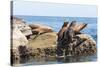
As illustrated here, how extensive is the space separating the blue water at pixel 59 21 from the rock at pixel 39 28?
0.03m

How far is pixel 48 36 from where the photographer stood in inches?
87.5

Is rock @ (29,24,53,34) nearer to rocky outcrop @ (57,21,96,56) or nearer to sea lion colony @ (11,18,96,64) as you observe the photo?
sea lion colony @ (11,18,96,64)

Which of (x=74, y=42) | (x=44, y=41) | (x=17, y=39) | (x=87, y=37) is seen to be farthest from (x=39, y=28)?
(x=87, y=37)

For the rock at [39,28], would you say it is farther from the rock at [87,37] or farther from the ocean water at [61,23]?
the rock at [87,37]

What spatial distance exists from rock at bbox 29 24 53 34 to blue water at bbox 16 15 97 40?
0.03 meters

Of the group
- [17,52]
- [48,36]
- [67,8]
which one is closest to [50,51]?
[48,36]

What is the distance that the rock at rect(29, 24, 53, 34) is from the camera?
2.17 meters

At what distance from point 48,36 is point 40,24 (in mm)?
141

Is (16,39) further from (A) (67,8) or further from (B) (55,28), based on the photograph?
(A) (67,8)

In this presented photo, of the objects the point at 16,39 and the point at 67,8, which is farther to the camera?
the point at 67,8

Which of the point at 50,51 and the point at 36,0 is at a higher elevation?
the point at 36,0

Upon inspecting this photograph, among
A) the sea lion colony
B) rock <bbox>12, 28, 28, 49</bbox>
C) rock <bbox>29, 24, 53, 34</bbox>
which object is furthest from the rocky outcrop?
rock <bbox>12, 28, 28, 49</bbox>

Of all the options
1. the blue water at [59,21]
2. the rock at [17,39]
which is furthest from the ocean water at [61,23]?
the rock at [17,39]
